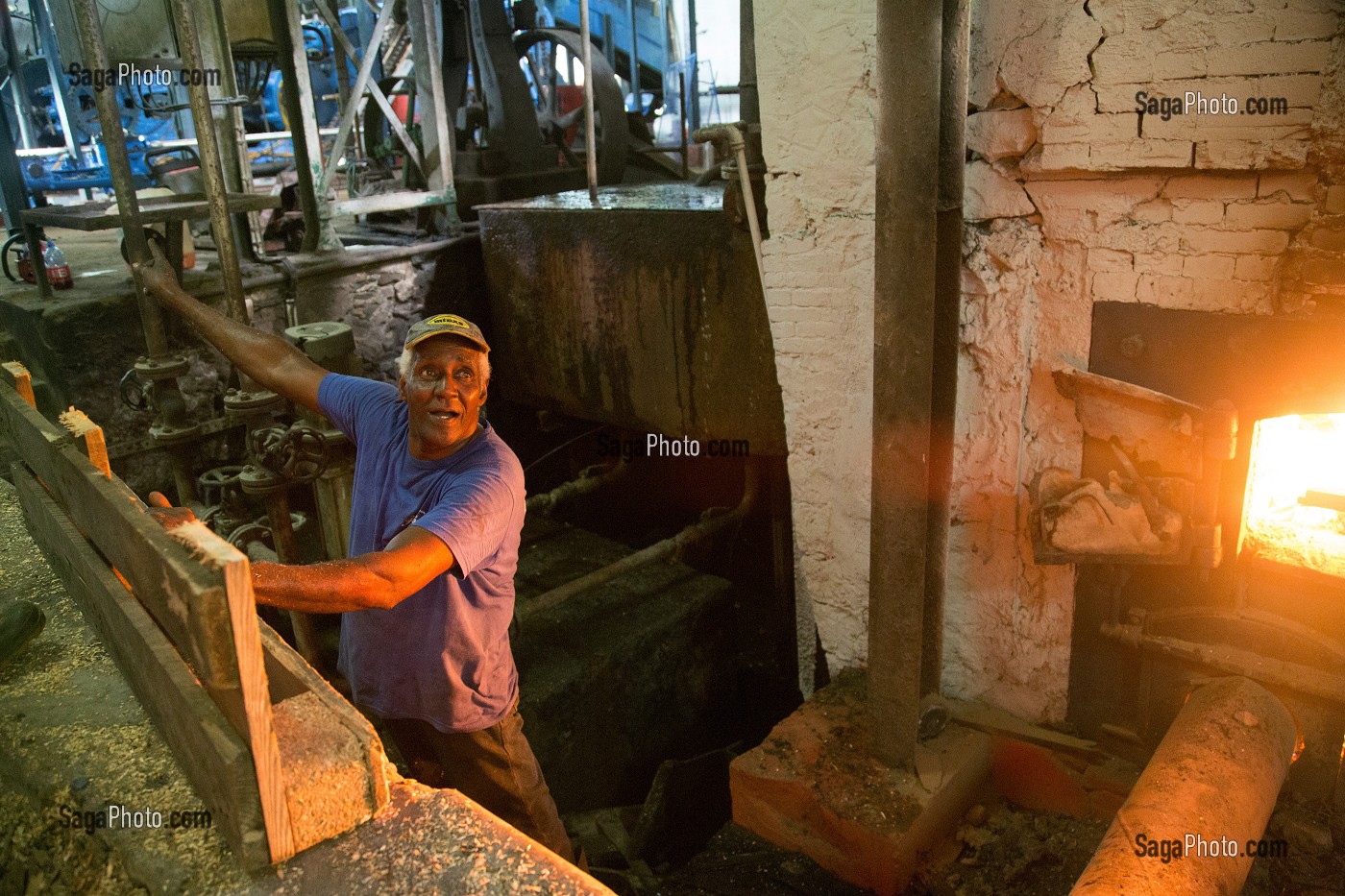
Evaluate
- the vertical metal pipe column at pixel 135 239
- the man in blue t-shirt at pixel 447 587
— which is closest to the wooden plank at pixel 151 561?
the man in blue t-shirt at pixel 447 587

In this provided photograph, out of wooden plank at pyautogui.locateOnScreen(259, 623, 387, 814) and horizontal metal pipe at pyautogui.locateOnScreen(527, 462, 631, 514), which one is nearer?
wooden plank at pyautogui.locateOnScreen(259, 623, 387, 814)

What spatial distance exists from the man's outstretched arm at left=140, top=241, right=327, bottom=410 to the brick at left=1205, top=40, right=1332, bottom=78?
9.62 feet

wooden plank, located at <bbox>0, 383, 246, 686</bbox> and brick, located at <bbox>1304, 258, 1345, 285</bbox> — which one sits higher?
brick, located at <bbox>1304, 258, 1345, 285</bbox>

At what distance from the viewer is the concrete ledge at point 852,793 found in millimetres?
2977

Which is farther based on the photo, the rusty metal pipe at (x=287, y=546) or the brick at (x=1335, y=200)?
the rusty metal pipe at (x=287, y=546)

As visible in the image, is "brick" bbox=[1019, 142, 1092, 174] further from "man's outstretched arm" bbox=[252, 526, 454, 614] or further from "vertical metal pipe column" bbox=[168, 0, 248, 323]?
"vertical metal pipe column" bbox=[168, 0, 248, 323]

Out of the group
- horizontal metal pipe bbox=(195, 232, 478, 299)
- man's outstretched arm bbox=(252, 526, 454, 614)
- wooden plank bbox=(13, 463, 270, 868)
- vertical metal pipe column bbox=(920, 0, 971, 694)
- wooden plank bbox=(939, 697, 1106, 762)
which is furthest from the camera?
horizontal metal pipe bbox=(195, 232, 478, 299)

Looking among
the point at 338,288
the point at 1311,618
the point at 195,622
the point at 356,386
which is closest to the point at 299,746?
the point at 195,622

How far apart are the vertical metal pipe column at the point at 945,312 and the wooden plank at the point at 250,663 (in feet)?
6.74

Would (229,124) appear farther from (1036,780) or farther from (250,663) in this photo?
(1036,780)

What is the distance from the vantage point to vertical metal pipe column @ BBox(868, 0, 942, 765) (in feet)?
7.98

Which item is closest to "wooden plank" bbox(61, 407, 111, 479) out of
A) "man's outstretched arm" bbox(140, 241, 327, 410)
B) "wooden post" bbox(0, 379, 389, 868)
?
"wooden post" bbox(0, 379, 389, 868)

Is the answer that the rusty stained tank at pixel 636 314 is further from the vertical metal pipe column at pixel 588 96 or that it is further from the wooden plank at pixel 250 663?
the wooden plank at pixel 250 663

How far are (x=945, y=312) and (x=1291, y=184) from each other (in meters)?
0.92
